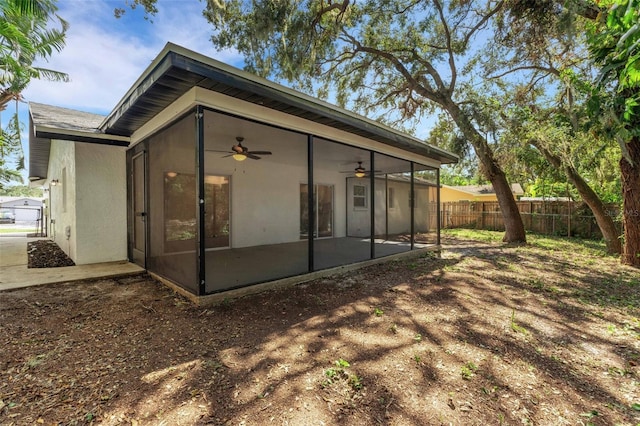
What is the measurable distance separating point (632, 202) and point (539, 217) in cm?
711

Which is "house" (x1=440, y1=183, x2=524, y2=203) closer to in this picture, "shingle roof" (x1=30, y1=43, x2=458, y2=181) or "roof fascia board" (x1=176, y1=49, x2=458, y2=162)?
"shingle roof" (x1=30, y1=43, x2=458, y2=181)

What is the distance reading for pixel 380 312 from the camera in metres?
3.65

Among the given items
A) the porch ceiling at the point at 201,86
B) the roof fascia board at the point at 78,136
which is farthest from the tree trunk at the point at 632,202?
the roof fascia board at the point at 78,136

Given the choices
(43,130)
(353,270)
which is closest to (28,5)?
(43,130)

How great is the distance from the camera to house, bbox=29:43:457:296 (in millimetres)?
3613

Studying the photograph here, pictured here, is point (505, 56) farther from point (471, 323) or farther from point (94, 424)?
point (94, 424)

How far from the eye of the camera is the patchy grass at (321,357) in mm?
1890

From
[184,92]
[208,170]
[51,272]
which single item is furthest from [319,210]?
[51,272]

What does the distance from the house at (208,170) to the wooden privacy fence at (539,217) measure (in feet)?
23.9

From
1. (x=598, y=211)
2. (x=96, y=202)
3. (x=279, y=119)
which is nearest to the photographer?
(x=279, y=119)

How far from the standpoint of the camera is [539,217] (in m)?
13.1

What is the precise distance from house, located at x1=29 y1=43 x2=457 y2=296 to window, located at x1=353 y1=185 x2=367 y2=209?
43.5 inches

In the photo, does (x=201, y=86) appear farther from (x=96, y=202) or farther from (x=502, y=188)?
(x=502, y=188)

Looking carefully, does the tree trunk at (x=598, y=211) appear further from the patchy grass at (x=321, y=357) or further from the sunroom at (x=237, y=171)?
the patchy grass at (x=321, y=357)
